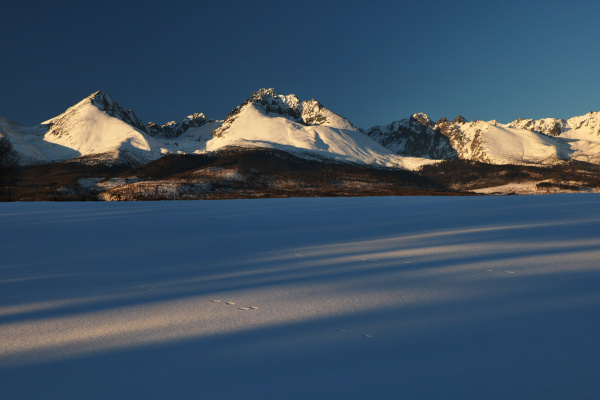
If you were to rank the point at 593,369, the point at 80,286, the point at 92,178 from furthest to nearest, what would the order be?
1. the point at 92,178
2. the point at 80,286
3. the point at 593,369

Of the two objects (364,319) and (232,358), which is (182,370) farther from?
(364,319)

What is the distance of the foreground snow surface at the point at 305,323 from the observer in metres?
3.44

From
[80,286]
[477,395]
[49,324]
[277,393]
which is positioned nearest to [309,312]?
[277,393]

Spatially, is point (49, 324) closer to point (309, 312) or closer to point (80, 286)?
point (80, 286)

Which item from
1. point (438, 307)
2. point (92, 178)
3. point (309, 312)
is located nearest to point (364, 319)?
point (309, 312)

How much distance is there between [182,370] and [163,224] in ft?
44.1

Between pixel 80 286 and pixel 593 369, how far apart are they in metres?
7.34

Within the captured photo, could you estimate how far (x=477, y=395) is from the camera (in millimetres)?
3219

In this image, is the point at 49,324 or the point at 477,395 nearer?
the point at 477,395

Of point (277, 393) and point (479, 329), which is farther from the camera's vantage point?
point (479, 329)

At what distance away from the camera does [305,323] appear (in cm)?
475

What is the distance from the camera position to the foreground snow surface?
344 cm

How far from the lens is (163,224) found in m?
16.2

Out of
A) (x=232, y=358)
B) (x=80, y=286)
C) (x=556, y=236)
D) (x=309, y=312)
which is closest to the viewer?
(x=232, y=358)
